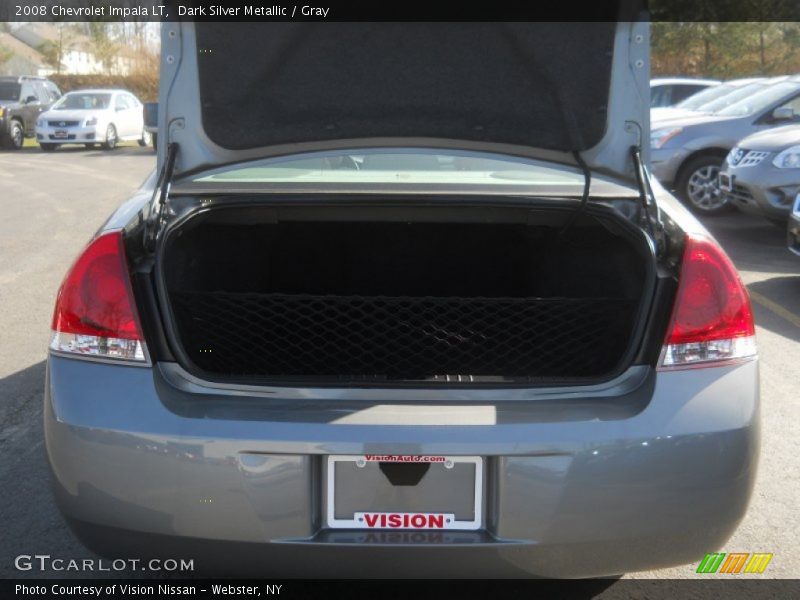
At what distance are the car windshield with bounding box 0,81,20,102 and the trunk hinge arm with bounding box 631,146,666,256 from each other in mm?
24927

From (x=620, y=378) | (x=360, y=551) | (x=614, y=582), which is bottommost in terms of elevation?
(x=614, y=582)

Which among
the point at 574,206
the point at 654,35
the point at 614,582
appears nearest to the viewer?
the point at 574,206

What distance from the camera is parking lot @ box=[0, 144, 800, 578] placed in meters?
3.25

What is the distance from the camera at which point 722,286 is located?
252 cm

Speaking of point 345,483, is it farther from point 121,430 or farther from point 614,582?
point 614,582

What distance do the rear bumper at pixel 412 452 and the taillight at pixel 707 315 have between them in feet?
0.30

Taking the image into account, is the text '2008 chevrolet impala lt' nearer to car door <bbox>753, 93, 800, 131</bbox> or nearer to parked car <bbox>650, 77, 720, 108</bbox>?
car door <bbox>753, 93, 800, 131</bbox>

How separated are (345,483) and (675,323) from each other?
955 mm

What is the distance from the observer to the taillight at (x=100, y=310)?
245cm

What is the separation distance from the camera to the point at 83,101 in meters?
24.1

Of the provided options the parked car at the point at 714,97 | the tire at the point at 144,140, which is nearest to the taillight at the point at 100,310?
the parked car at the point at 714,97

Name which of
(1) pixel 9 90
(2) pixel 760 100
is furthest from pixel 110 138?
(2) pixel 760 100

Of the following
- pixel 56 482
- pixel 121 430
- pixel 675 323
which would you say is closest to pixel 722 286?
pixel 675 323

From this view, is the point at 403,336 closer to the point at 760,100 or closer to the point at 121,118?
the point at 760,100
